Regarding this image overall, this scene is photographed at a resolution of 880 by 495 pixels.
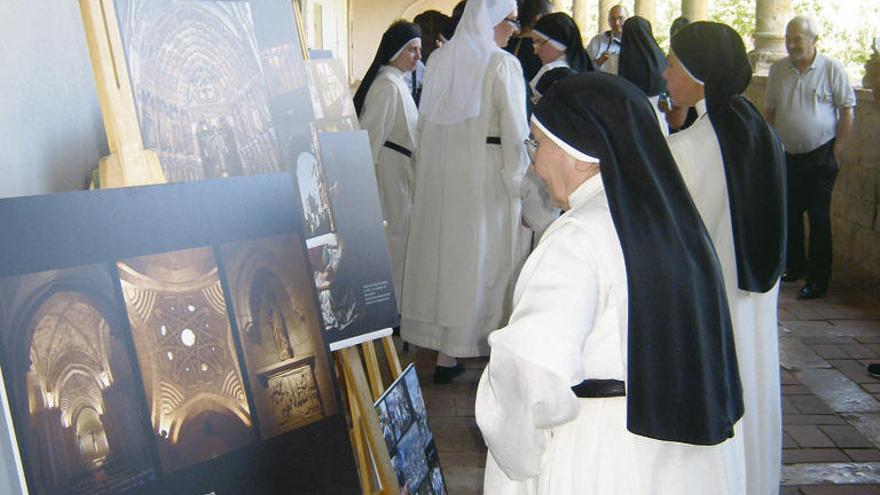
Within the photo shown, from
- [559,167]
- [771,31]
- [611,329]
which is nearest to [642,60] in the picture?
[771,31]

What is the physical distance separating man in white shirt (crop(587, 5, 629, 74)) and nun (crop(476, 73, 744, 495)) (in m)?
6.74

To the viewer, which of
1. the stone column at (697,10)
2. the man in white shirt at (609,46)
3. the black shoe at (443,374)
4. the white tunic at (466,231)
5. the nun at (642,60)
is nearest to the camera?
the white tunic at (466,231)

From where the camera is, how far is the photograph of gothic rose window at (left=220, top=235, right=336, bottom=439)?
192 centimetres

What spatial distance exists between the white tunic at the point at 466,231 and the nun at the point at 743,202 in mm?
1572

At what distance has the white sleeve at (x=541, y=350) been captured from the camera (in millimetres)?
1858

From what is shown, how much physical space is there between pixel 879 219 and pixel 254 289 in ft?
19.7

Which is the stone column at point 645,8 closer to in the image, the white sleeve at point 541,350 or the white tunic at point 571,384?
the white tunic at point 571,384

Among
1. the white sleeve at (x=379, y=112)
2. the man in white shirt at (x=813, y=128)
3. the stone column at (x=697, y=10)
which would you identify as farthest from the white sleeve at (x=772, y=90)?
the stone column at (x=697, y=10)

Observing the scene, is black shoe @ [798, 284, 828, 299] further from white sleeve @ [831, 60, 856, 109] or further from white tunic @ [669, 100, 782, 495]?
white tunic @ [669, 100, 782, 495]

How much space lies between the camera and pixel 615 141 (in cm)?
194

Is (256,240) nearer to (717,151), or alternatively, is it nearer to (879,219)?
(717,151)

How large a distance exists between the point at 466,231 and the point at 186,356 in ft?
10.6

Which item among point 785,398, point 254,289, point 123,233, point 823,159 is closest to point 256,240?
point 254,289

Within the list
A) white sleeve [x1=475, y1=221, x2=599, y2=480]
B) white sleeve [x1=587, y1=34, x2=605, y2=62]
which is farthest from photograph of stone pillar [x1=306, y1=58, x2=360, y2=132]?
white sleeve [x1=587, y1=34, x2=605, y2=62]
